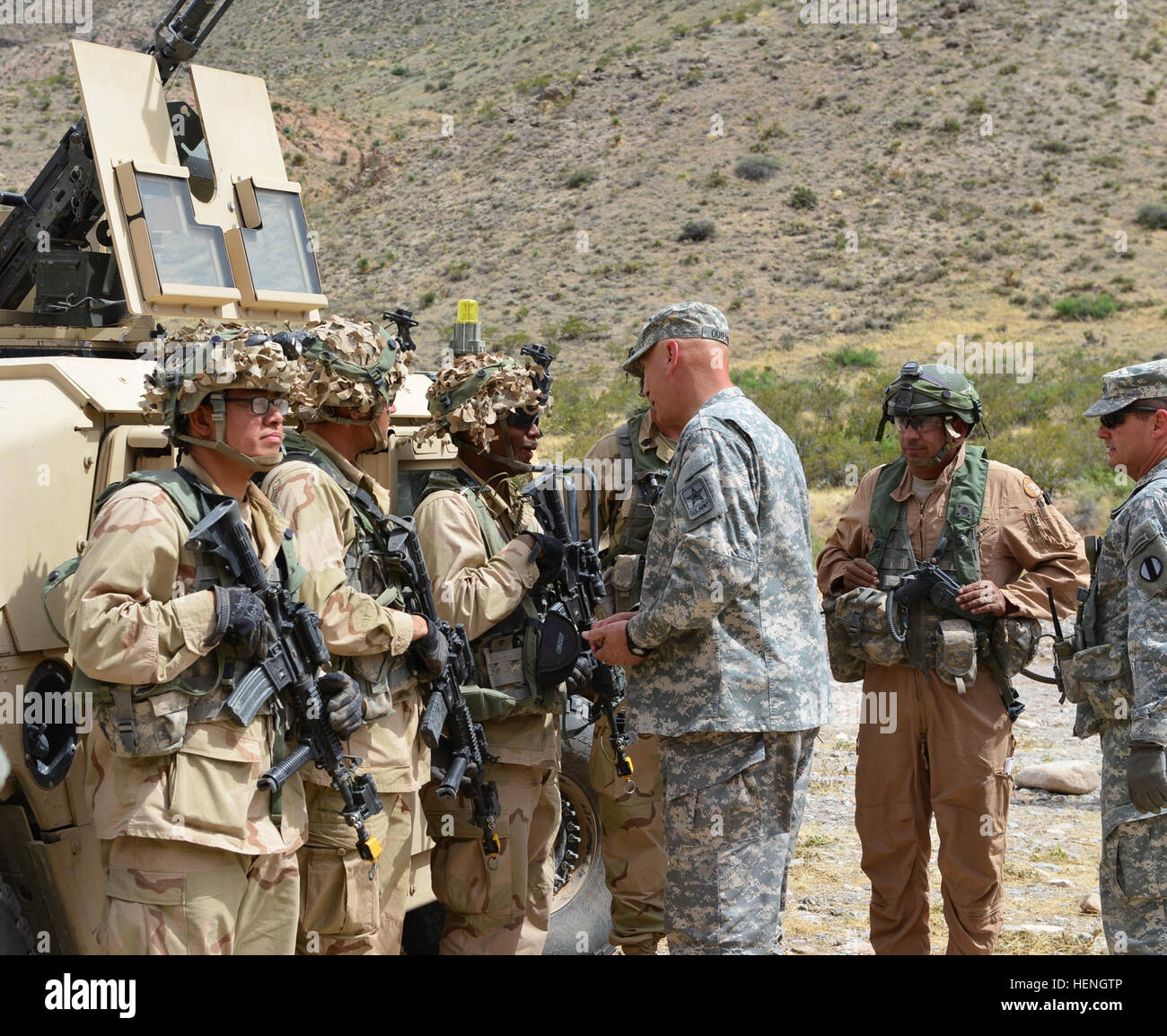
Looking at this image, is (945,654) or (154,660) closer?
(154,660)

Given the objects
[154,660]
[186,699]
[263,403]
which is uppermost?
[263,403]

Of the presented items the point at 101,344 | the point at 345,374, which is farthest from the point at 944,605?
the point at 101,344

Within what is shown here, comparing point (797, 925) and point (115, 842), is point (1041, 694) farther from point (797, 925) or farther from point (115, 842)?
point (115, 842)

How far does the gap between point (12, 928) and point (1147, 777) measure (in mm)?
3419

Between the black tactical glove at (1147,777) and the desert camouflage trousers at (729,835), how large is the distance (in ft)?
3.22

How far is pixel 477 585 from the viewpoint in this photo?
4.46m

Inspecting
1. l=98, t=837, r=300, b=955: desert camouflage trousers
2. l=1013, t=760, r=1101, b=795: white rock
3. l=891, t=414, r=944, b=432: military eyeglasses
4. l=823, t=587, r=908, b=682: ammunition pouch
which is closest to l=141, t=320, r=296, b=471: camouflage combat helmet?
l=98, t=837, r=300, b=955: desert camouflage trousers

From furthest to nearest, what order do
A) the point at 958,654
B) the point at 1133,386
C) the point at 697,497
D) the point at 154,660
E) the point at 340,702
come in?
1. the point at 958,654
2. the point at 1133,386
3. the point at 340,702
4. the point at 697,497
5. the point at 154,660

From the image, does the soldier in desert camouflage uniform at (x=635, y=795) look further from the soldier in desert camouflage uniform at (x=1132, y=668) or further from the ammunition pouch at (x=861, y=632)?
the soldier in desert camouflage uniform at (x=1132, y=668)

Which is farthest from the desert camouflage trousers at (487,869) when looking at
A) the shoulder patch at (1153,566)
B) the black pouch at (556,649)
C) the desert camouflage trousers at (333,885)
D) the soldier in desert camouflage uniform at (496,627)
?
the shoulder patch at (1153,566)

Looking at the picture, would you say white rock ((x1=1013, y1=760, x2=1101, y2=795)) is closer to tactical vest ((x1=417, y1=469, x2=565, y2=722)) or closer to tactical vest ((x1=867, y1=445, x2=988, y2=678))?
tactical vest ((x1=867, y1=445, x2=988, y2=678))

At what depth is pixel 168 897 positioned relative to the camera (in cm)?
338

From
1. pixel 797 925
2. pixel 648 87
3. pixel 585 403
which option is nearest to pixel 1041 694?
pixel 797 925

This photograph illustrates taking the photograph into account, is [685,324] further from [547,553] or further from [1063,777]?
[1063,777]
